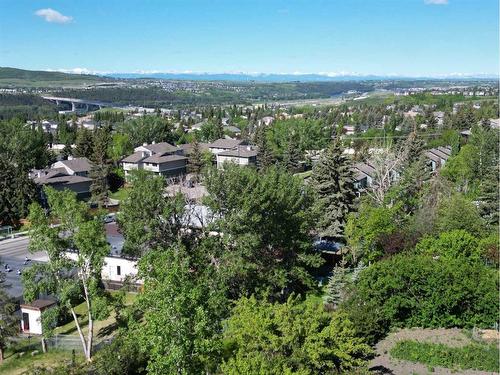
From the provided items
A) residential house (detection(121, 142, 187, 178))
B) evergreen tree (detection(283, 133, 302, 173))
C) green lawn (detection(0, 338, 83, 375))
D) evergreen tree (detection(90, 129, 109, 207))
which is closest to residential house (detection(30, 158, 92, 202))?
evergreen tree (detection(90, 129, 109, 207))

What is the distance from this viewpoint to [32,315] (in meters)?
21.7

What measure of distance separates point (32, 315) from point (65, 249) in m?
5.80

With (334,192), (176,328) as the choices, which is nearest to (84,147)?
(334,192)

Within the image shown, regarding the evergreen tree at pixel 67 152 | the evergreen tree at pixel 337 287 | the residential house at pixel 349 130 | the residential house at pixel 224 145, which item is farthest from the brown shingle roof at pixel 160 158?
the residential house at pixel 349 130

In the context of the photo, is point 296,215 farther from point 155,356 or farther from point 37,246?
point 155,356

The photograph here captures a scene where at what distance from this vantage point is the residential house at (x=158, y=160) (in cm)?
5412

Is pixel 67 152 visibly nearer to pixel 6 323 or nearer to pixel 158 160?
pixel 158 160

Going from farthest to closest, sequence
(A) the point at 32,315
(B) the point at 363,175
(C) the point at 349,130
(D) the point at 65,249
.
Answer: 1. (C) the point at 349,130
2. (B) the point at 363,175
3. (A) the point at 32,315
4. (D) the point at 65,249

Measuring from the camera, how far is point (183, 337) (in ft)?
36.5

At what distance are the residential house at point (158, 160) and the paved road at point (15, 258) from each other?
731 inches

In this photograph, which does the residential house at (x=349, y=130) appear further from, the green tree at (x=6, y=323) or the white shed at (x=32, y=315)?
the green tree at (x=6, y=323)

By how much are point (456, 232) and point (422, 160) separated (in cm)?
1932

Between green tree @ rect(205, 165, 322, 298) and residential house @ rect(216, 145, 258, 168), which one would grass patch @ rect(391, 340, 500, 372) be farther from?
residential house @ rect(216, 145, 258, 168)

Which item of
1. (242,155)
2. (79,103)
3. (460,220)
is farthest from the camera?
(79,103)
